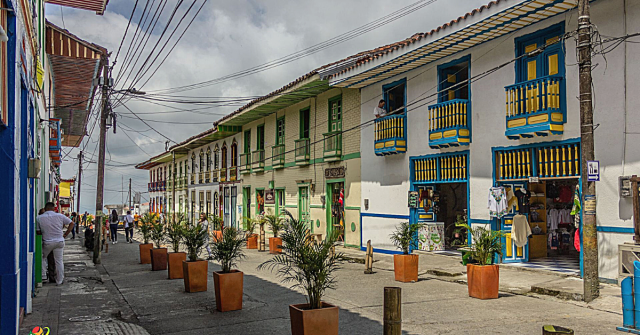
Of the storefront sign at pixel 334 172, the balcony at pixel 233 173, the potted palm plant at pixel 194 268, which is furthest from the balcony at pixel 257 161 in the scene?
the potted palm plant at pixel 194 268

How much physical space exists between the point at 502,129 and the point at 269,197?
15.1m

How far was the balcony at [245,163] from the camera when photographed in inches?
1141

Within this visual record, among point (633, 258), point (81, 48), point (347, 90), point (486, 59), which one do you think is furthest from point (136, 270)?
point (633, 258)

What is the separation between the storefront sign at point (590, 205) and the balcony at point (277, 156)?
16.5 meters

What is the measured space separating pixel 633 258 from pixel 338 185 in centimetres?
1194

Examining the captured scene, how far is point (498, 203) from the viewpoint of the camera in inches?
502

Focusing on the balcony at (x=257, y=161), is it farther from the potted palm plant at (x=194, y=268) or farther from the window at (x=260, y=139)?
the potted palm plant at (x=194, y=268)

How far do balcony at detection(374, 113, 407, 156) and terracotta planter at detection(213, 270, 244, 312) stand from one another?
864cm

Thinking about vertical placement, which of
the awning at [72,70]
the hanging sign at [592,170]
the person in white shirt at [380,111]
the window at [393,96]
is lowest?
the hanging sign at [592,170]

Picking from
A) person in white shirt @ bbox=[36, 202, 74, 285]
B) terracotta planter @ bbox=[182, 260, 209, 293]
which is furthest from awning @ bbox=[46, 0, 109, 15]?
Answer: terracotta planter @ bbox=[182, 260, 209, 293]

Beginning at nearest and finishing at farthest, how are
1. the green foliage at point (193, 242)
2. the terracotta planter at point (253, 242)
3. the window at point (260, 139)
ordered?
the green foliage at point (193, 242) < the terracotta planter at point (253, 242) < the window at point (260, 139)

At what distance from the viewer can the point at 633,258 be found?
32.0 feet

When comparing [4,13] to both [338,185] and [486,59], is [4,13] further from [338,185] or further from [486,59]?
[338,185]

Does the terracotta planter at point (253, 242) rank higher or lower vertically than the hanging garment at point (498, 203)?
lower
